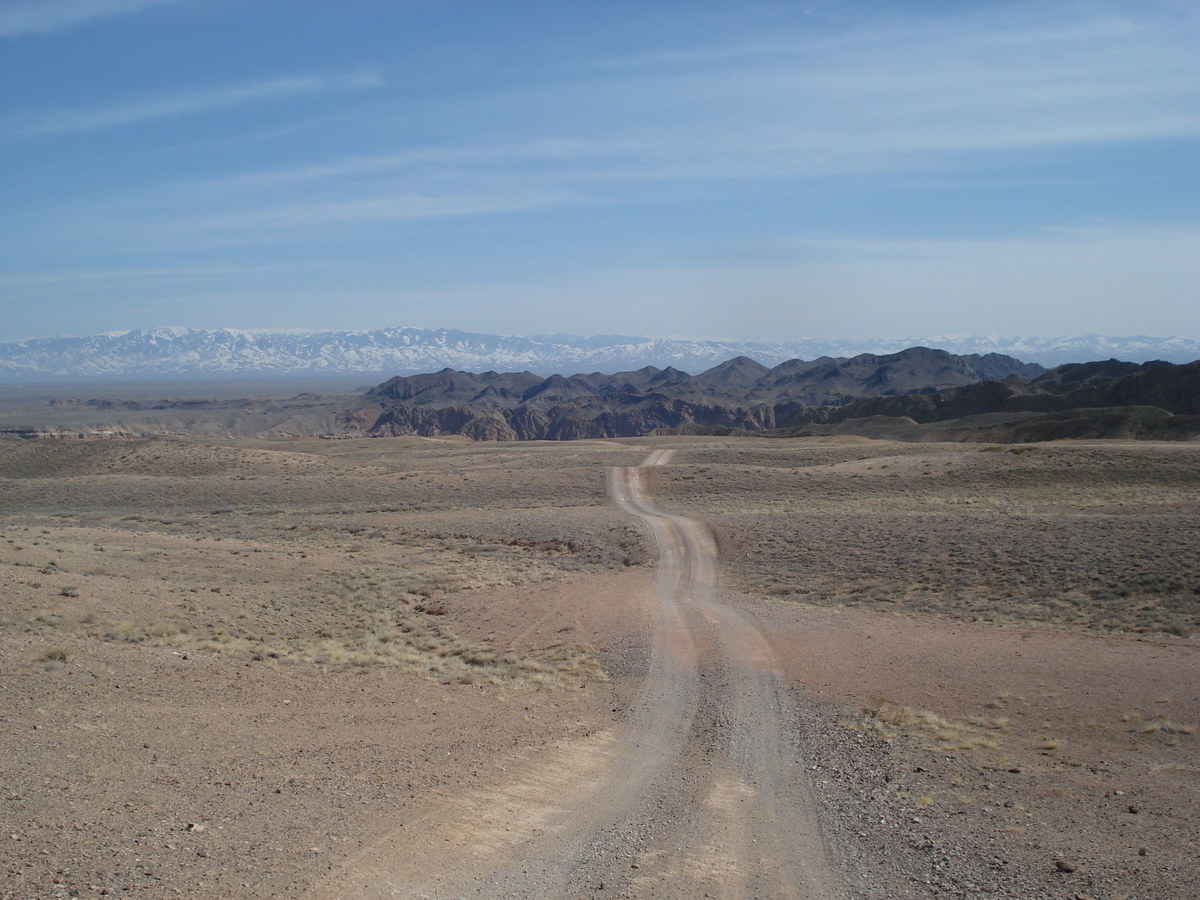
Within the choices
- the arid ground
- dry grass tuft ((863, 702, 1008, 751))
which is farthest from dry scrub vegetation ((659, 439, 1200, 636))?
dry grass tuft ((863, 702, 1008, 751))

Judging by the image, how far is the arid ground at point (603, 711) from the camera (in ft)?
26.5

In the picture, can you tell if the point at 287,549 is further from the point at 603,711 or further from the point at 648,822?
the point at 648,822

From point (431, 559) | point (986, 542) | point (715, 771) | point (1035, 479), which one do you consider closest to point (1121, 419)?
point (1035, 479)

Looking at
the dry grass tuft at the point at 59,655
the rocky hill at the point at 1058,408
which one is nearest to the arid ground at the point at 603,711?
the dry grass tuft at the point at 59,655

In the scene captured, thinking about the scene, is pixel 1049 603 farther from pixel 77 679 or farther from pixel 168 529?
pixel 168 529

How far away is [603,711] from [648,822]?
416 cm

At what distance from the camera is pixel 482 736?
11.9m

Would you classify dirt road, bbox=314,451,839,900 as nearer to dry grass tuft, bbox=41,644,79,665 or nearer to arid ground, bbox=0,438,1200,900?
arid ground, bbox=0,438,1200,900

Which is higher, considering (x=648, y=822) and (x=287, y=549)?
(x=287, y=549)

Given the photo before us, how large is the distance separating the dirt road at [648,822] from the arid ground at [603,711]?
2.0 inches

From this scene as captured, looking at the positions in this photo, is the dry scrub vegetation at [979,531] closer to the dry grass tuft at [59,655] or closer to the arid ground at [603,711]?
the arid ground at [603,711]

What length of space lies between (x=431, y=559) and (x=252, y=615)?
900cm

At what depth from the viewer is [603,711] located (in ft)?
44.5

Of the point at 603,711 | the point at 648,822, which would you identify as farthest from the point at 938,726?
the point at 648,822
